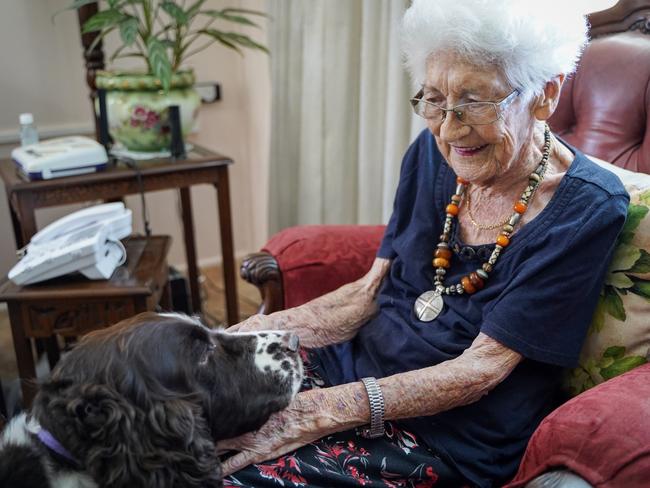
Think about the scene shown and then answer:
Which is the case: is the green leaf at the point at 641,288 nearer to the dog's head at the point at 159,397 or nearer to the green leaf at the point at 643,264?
the green leaf at the point at 643,264

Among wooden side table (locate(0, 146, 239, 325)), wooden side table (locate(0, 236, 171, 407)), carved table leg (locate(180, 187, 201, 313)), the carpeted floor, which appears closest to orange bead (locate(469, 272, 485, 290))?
wooden side table (locate(0, 236, 171, 407))

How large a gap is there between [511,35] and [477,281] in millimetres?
451

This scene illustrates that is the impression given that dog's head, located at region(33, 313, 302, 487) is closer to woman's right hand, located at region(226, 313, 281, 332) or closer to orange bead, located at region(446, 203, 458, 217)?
woman's right hand, located at region(226, 313, 281, 332)

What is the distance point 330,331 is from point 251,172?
2.04 meters

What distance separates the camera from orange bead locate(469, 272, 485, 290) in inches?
45.8

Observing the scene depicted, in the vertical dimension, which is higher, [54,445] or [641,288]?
[641,288]

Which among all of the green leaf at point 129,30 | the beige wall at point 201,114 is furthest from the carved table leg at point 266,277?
the beige wall at point 201,114

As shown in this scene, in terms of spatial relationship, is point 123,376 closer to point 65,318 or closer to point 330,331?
point 330,331

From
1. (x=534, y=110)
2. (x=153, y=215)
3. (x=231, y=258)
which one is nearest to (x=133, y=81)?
(x=231, y=258)

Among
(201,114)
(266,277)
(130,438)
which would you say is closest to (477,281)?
(266,277)

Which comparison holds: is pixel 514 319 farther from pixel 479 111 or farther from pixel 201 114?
pixel 201 114

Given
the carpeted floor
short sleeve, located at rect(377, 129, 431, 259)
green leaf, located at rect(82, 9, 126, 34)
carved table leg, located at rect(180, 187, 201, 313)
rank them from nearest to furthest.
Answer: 1. short sleeve, located at rect(377, 129, 431, 259)
2. green leaf, located at rect(82, 9, 126, 34)
3. the carpeted floor
4. carved table leg, located at rect(180, 187, 201, 313)

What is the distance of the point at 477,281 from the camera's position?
1.17 m

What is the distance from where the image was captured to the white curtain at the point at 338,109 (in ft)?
6.41
